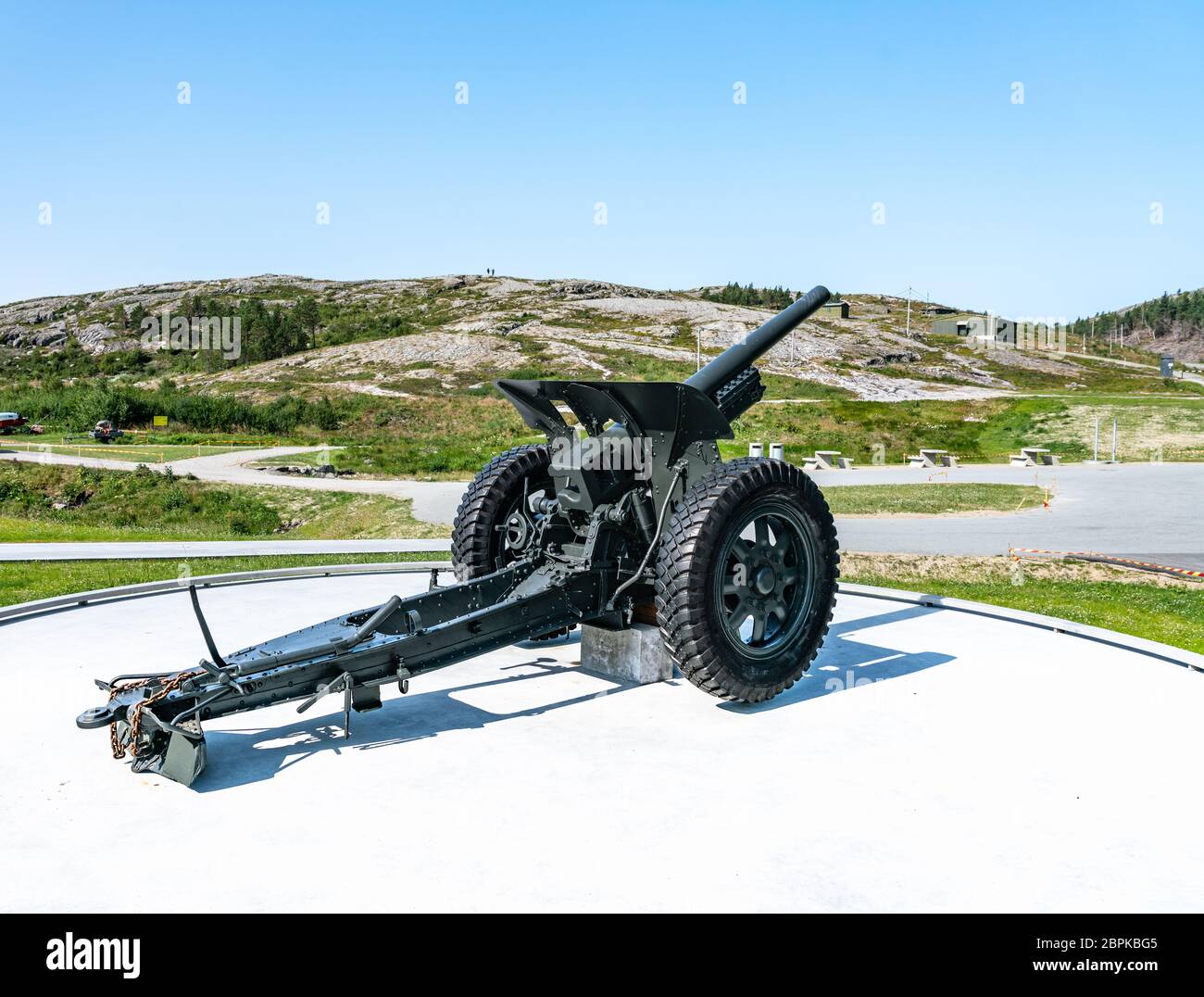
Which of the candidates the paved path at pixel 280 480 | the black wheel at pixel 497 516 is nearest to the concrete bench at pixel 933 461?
the paved path at pixel 280 480

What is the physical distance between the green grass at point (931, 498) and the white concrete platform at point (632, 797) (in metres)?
15.3

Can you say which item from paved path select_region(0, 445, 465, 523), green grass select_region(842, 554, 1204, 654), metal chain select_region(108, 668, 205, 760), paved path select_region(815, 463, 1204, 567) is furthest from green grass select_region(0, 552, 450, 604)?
paved path select_region(815, 463, 1204, 567)

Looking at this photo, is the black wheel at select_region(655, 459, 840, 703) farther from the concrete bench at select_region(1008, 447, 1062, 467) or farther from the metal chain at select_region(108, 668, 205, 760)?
the concrete bench at select_region(1008, 447, 1062, 467)

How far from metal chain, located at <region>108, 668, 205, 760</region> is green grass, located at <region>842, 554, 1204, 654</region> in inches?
282

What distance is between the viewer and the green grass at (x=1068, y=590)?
360 inches

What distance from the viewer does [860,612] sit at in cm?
877

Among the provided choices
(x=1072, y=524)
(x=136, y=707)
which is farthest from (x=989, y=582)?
(x=136, y=707)

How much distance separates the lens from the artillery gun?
16.8 feet

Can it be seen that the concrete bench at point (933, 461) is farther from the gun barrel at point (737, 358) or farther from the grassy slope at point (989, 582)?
the gun barrel at point (737, 358)

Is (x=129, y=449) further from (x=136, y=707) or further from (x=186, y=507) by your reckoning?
(x=136, y=707)

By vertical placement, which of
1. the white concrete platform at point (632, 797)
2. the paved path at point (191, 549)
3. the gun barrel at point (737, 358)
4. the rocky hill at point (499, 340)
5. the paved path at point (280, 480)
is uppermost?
the rocky hill at point (499, 340)

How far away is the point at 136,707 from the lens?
4387mm

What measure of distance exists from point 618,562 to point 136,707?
117 inches

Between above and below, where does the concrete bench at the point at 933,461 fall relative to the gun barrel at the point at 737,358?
below
